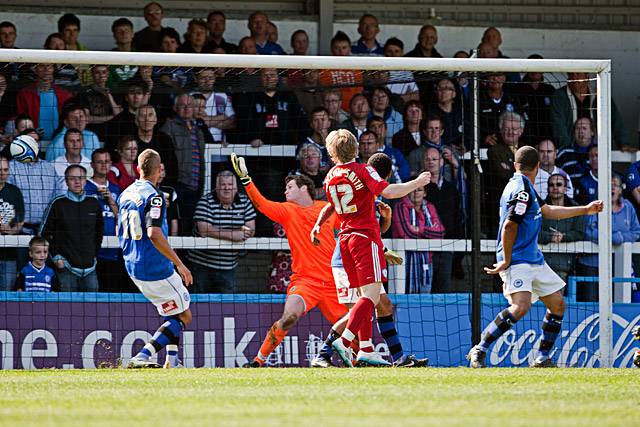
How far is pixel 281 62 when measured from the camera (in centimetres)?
1152

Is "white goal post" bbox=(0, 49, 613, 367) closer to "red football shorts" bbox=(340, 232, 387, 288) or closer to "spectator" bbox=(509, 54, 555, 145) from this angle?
"red football shorts" bbox=(340, 232, 387, 288)

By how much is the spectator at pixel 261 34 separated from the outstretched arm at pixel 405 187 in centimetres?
598

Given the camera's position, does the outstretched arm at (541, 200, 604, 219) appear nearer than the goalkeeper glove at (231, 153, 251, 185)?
Yes

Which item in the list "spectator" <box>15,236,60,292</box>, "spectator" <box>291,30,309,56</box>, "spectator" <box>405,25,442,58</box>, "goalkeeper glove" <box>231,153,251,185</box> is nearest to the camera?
"goalkeeper glove" <box>231,153,251,185</box>

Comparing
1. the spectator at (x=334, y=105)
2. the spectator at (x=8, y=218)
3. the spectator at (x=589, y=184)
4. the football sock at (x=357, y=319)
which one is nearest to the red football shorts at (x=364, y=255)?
the football sock at (x=357, y=319)

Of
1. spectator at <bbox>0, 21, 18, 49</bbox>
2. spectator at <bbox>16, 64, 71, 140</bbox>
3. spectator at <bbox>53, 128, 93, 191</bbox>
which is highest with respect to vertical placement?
spectator at <bbox>0, 21, 18, 49</bbox>

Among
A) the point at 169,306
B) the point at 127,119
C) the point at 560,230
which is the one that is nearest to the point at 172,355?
the point at 169,306

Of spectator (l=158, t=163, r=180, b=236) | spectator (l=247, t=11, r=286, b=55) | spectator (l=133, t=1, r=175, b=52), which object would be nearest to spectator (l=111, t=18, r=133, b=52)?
spectator (l=133, t=1, r=175, b=52)

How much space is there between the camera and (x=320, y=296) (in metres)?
11.4

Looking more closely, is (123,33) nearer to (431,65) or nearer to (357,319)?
(431,65)

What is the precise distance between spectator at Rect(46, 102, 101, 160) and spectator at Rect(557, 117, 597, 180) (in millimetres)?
5861

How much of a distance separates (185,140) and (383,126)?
2.35 meters

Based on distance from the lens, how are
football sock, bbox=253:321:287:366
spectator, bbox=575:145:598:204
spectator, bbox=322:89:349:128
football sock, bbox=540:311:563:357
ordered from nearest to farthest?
football sock, bbox=540:311:563:357 < football sock, bbox=253:321:287:366 < spectator, bbox=322:89:349:128 < spectator, bbox=575:145:598:204

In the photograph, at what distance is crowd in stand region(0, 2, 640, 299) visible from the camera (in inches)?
496
